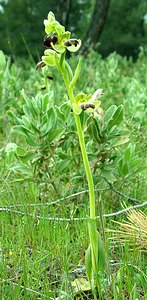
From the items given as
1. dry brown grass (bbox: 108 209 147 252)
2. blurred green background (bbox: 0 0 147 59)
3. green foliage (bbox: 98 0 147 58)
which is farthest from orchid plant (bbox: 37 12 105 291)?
green foliage (bbox: 98 0 147 58)

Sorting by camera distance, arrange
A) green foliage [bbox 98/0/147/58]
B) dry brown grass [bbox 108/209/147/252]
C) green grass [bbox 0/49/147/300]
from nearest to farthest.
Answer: green grass [bbox 0/49/147/300] < dry brown grass [bbox 108/209/147/252] < green foliage [bbox 98/0/147/58]

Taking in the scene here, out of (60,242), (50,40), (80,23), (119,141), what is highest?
(80,23)

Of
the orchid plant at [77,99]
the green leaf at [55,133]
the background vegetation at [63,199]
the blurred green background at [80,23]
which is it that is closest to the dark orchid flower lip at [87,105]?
the orchid plant at [77,99]

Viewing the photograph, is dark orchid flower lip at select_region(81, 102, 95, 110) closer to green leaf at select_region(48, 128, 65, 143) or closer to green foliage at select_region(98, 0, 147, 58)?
green leaf at select_region(48, 128, 65, 143)

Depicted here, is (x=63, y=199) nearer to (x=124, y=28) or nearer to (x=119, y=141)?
(x=119, y=141)

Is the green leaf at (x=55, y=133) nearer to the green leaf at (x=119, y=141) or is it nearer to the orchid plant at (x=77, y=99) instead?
the green leaf at (x=119, y=141)

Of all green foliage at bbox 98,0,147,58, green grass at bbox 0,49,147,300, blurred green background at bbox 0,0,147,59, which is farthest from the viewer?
green foliage at bbox 98,0,147,58

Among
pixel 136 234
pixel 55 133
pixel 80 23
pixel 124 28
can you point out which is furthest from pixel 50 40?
pixel 124 28

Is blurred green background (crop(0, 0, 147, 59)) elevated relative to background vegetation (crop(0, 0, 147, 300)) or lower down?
elevated

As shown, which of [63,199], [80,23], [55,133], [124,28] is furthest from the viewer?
[124,28]

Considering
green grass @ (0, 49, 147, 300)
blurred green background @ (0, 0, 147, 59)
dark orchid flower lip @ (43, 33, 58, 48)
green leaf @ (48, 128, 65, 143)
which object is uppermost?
blurred green background @ (0, 0, 147, 59)

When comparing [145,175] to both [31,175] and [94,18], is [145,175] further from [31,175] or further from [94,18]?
[94,18]
